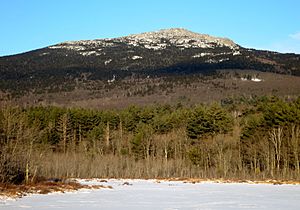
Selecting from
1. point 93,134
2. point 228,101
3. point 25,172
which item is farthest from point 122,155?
point 228,101

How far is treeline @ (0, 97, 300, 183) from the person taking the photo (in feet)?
188

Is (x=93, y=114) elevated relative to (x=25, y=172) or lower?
elevated

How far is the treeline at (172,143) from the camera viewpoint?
188 feet

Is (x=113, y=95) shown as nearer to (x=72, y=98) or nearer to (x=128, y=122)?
(x=72, y=98)

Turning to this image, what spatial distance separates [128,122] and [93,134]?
8485mm

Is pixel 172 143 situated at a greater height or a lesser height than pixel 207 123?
lesser

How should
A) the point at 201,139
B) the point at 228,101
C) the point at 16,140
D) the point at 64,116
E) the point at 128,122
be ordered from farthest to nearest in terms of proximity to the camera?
the point at 228,101, the point at 128,122, the point at 64,116, the point at 201,139, the point at 16,140

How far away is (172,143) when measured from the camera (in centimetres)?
7369

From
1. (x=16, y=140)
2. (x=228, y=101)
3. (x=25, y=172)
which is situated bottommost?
(x=25, y=172)

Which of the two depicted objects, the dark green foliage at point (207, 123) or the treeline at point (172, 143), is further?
the dark green foliage at point (207, 123)

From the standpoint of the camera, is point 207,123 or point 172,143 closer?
point 207,123

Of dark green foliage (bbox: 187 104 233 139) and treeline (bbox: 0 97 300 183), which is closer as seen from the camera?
treeline (bbox: 0 97 300 183)

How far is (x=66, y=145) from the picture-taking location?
265ft

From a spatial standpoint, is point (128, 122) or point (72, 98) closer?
point (128, 122)
